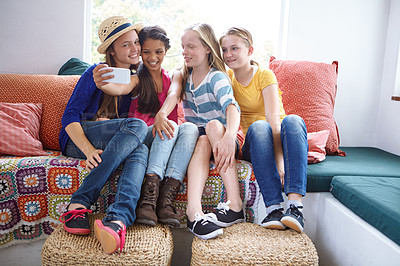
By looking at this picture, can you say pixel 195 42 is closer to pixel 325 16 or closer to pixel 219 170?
pixel 219 170

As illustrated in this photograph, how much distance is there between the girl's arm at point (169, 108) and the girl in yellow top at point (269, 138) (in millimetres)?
268

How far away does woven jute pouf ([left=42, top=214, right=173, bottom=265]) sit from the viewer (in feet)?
3.51

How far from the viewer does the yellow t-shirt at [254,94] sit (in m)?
1.62

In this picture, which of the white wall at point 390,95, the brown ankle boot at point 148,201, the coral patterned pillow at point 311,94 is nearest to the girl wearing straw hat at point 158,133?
the brown ankle boot at point 148,201

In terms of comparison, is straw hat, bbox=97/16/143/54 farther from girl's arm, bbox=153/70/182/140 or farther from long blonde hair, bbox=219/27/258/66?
long blonde hair, bbox=219/27/258/66

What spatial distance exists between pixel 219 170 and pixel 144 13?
1475 millimetres

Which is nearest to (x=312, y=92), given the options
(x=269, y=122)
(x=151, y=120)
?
(x=269, y=122)

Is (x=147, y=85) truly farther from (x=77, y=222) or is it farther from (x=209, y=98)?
(x=77, y=222)

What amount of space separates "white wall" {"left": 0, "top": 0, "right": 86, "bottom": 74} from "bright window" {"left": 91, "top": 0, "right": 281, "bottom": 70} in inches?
6.2

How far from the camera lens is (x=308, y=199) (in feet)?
5.22

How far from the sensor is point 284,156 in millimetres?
1360

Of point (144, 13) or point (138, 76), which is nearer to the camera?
point (138, 76)

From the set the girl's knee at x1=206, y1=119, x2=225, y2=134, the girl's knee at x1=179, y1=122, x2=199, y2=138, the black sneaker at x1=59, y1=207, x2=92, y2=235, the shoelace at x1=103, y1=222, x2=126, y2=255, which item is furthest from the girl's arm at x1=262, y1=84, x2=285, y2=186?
the black sneaker at x1=59, y1=207, x2=92, y2=235

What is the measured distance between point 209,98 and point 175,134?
266mm
